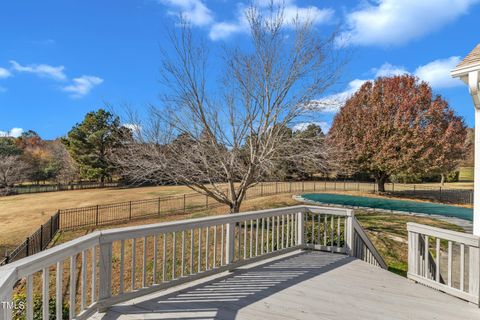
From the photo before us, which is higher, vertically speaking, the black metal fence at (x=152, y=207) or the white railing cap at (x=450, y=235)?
the white railing cap at (x=450, y=235)

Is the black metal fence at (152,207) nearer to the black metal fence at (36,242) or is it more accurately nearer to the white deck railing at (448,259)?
the black metal fence at (36,242)

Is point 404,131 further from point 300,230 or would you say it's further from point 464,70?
point 300,230

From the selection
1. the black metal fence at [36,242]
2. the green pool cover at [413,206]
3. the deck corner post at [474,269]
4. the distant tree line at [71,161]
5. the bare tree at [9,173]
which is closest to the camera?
the deck corner post at [474,269]

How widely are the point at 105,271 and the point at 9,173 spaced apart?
117ft

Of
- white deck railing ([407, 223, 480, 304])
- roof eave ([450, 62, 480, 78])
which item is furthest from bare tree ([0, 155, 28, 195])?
roof eave ([450, 62, 480, 78])

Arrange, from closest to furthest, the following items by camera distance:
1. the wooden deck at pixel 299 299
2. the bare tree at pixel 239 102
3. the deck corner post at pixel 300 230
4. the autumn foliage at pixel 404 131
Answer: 1. the wooden deck at pixel 299 299
2. the deck corner post at pixel 300 230
3. the bare tree at pixel 239 102
4. the autumn foliage at pixel 404 131

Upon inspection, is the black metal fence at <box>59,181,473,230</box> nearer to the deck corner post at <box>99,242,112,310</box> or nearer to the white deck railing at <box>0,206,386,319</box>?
the white deck railing at <box>0,206,386,319</box>

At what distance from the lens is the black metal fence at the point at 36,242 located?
26.1 ft

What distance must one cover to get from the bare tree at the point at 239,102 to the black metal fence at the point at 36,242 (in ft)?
12.0

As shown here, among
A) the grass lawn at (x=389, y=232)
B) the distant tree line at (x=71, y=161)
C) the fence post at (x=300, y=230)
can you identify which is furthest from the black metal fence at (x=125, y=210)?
the distant tree line at (x=71, y=161)

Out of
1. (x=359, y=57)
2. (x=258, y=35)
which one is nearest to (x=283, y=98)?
(x=258, y=35)

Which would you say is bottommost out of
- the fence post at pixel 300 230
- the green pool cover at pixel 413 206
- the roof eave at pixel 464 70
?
the green pool cover at pixel 413 206

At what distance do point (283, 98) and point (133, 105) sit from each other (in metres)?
4.94

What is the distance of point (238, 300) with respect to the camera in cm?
316
